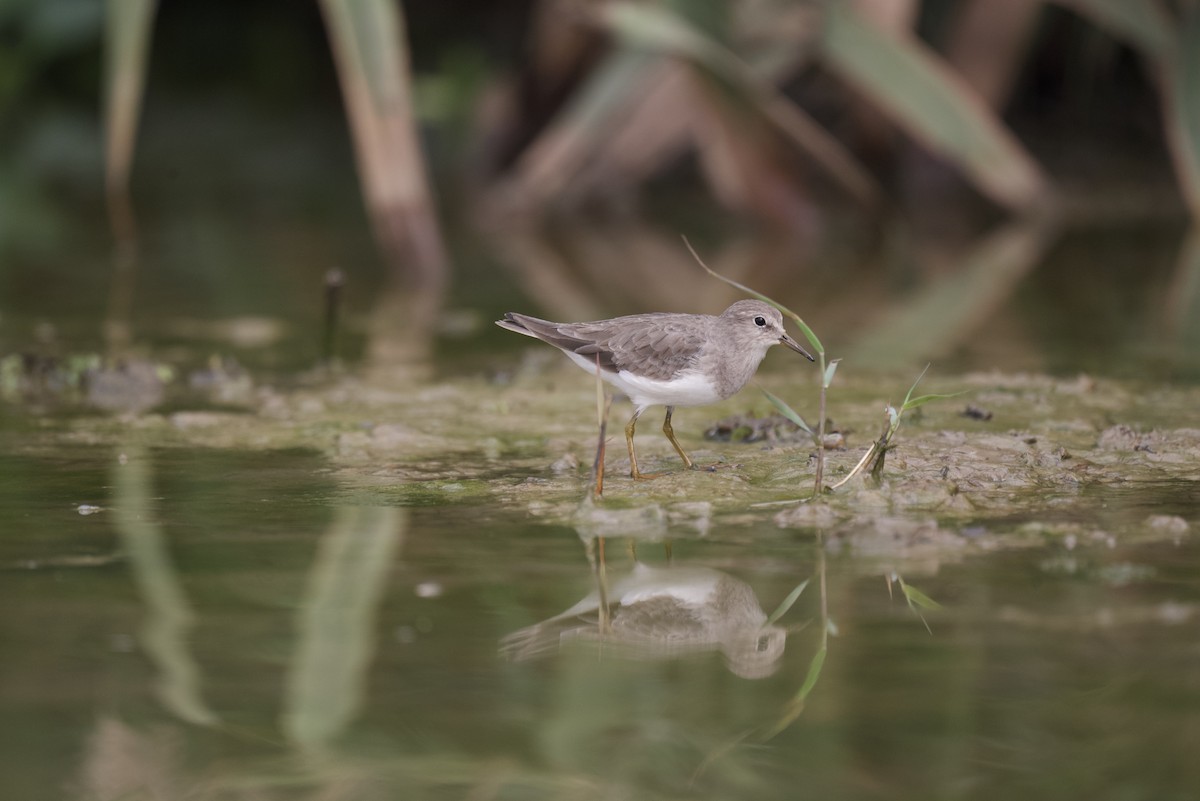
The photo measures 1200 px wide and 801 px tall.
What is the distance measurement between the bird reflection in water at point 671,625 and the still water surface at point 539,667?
0.02 m

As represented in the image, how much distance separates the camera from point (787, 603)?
11.0ft

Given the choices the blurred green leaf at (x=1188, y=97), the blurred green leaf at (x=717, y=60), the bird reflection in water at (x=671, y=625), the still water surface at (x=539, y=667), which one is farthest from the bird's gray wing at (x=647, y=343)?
the blurred green leaf at (x=1188, y=97)

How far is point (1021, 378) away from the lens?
5.73 metres

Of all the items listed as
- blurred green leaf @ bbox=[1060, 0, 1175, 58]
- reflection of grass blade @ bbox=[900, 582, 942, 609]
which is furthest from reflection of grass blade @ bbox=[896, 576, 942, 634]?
blurred green leaf @ bbox=[1060, 0, 1175, 58]

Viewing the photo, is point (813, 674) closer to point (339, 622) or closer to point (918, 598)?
point (918, 598)

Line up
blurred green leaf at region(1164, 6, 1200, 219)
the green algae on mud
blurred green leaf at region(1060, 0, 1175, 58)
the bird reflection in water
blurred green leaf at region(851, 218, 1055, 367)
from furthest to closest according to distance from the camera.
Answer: blurred green leaf at region(1060, 0, 1175, 58) → blurred green leaf at region(1164, 6, 1200, 219) → blurred green leaf at region(851, 218, 1055, 367) → the green algae on mud → the bird reflection in water

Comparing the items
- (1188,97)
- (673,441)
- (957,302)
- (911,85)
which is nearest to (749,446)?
(673,441)

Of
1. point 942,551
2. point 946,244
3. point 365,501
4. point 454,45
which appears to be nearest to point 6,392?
point 365,501

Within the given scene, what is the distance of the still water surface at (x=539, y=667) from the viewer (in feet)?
8.63

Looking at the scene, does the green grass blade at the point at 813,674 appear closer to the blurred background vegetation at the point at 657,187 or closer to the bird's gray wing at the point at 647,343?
the bird's gray wing at the point at 647,343

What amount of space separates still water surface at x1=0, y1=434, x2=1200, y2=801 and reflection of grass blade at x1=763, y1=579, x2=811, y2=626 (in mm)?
23

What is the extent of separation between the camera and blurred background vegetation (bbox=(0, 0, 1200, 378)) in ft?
23.9

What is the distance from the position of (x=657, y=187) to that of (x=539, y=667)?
9119 mm

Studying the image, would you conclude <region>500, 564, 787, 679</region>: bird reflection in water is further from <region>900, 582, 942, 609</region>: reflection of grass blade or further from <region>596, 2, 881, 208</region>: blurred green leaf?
<region>596, 2, 881, 208</region>: blurred green leaf
